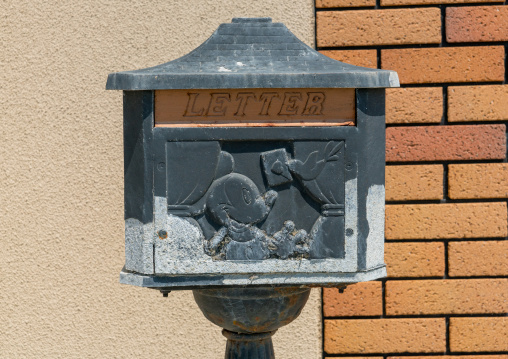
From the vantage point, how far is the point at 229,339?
106 inches

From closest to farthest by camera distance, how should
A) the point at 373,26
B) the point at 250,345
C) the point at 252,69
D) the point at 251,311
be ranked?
the point at 252,69, the point at 251,311, the point at 250,345, the point at 373,26

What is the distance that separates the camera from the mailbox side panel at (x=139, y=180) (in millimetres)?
2262

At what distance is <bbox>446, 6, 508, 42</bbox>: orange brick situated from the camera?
3.22m

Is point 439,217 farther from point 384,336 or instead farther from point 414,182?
point 384,336

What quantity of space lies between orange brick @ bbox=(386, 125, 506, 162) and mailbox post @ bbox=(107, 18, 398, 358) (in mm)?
915

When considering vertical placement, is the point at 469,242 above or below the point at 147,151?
below

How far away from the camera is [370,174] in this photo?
2.34 metres

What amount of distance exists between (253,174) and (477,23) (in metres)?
1.64

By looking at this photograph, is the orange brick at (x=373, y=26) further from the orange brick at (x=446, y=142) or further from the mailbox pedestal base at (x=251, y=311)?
the mailbox pedestal base at (x=251, y=311)

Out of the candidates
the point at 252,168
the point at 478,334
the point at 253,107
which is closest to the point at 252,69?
the point at 253,107

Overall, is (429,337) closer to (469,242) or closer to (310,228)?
(469,242)

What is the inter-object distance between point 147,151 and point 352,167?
0.73 metres

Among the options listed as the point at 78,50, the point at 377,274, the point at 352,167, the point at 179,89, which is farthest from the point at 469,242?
the point at 78,50

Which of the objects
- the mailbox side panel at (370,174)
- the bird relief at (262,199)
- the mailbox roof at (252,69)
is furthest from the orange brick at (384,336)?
the mailbox roof at (252,69)
